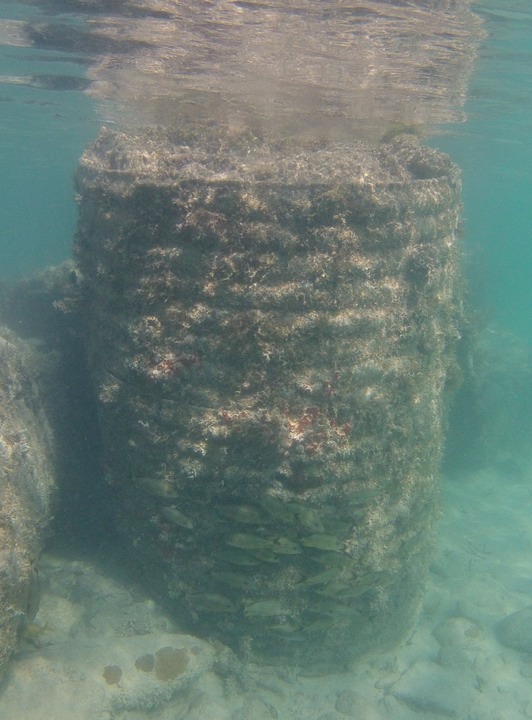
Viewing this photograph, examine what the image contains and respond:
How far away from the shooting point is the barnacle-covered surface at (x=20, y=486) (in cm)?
571

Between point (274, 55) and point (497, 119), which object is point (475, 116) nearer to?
point (497, 119)

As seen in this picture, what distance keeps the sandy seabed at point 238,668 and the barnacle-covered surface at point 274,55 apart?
1017cm

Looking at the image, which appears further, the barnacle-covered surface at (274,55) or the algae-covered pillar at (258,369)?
the barnacle-covered surface at (274,55)

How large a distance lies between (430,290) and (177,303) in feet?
13.8

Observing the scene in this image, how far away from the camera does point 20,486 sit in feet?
21.2

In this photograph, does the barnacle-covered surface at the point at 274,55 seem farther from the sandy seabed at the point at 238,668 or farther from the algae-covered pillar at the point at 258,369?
the sandy seabed at the point at 238,668

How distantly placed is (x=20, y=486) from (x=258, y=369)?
338cm

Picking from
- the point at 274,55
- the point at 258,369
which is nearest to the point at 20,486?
the point at 258,369

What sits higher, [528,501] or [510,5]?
[510,5]

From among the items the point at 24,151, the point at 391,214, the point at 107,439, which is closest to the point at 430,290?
the point at 391,214

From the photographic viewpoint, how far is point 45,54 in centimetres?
1459

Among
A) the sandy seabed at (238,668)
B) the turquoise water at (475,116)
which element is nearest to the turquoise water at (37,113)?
the turquoise water at (475,116)

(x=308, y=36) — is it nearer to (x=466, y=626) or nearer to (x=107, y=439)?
(x=107, y=439)

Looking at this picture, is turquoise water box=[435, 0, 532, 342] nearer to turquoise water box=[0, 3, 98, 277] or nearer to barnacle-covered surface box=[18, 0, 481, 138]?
barnacle-covered surface box=[18, 0, 481, 138]
